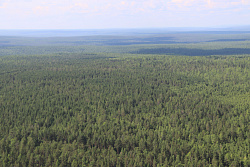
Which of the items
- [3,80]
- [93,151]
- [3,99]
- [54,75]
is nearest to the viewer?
[93,151]

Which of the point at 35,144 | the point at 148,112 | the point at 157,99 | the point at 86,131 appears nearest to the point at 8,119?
the point at 35,144

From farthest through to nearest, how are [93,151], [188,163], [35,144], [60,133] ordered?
[60,133] → [35,144] → [93,151] → [188,163]

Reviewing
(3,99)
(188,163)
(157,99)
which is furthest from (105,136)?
(3,99)

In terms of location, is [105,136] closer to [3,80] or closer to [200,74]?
[3,80]

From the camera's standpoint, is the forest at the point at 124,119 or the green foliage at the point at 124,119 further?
the green foliage at the point at 124,119

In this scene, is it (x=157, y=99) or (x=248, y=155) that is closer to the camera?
(x=248, y=155)

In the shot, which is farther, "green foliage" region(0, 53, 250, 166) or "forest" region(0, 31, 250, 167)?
"green foliage" region(0, 53, 250, 166)
